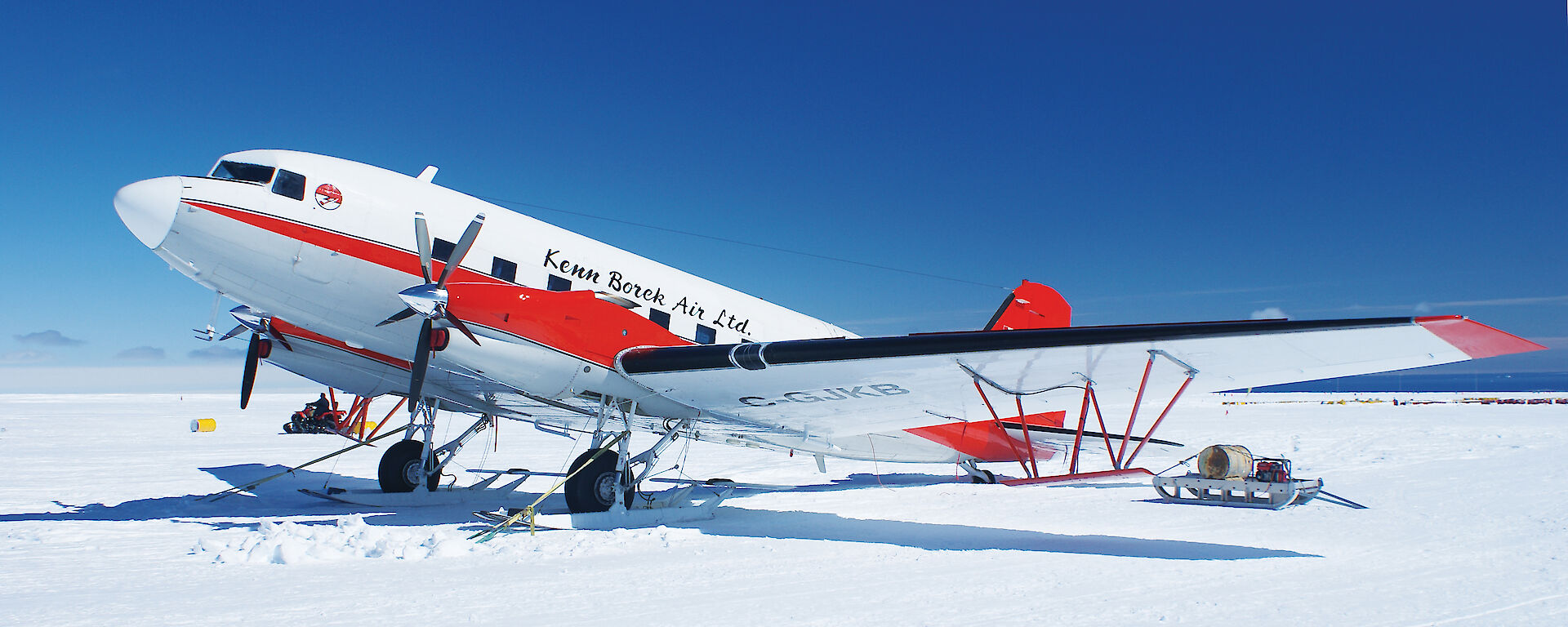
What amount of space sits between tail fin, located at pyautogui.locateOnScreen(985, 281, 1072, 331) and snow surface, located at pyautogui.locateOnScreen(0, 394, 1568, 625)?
3.30m

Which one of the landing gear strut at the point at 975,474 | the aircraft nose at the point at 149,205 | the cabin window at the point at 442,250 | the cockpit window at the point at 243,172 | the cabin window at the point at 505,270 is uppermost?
the cockpit window at the point at 243,172

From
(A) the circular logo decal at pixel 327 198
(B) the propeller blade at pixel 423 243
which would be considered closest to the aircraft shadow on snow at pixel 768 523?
(B) the propeller blade at pixel 423 243

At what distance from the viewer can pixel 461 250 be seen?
10344mm

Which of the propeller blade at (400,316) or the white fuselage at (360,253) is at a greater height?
the white fuselage at (360,253)

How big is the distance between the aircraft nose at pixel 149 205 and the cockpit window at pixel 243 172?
2.06ft

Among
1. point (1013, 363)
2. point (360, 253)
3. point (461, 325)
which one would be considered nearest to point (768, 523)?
point (1013, 363)

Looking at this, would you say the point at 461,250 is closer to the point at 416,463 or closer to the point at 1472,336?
the point at 416,463

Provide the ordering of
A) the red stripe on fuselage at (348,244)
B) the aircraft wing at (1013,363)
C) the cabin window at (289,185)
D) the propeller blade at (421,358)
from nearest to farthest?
the aircraft wing at (1013,363), the red stripe on fuselage at (348,244), the cabin window at (289,185), the propeller blade at (421,358)

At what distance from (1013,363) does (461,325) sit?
696 cm

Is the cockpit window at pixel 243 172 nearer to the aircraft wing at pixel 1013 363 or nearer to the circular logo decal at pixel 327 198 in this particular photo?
the circular logo decal at pixel 327 198

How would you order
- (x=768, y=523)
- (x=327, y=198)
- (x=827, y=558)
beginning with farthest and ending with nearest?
(x=768, y=523) → (x=327, y=198) → (x=827, y=558)

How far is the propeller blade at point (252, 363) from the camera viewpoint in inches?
498

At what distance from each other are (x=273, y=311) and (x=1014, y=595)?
9.92 metres

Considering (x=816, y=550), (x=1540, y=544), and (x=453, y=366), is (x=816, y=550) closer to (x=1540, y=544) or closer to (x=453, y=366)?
(x=453, y=366)
